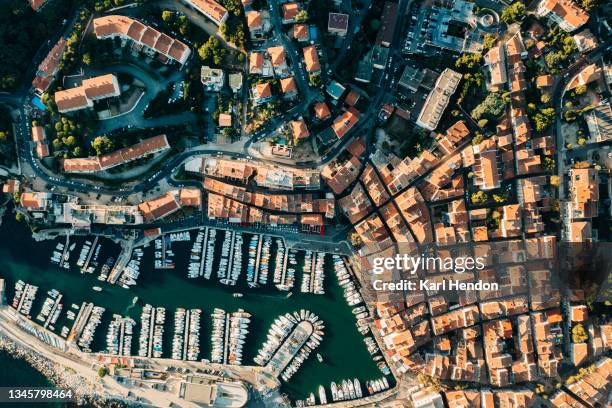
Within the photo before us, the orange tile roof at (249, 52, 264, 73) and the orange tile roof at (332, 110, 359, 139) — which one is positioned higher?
the orange tile roof at (249, 52, 264, 73)

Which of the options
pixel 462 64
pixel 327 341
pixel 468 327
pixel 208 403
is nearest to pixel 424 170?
pixel 462 64

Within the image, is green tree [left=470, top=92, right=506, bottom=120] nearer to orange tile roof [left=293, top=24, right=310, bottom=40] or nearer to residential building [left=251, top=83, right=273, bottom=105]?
orange tile roof [left=293, top=24, right=310, bottom=40]

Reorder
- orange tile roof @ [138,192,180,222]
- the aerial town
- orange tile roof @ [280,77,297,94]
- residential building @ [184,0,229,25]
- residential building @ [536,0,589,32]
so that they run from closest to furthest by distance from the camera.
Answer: residential building @ [536,0,589,32] < residential building @ [184,0,229,25] < orange tile roof @ [280,77,297,94] < the aerial town < orange tile roof @ [138,192,180,222]

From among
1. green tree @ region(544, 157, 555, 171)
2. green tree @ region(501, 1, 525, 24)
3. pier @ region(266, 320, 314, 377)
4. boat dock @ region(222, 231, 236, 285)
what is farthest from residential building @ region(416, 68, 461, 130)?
pier @ region(266, 320, 314, 377)

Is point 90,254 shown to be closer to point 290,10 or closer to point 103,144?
point 103,144

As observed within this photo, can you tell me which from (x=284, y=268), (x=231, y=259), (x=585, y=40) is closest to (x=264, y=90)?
(x=231, y=259)

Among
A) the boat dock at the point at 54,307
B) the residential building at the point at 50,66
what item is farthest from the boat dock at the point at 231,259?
the residential building at the point at 50,66
